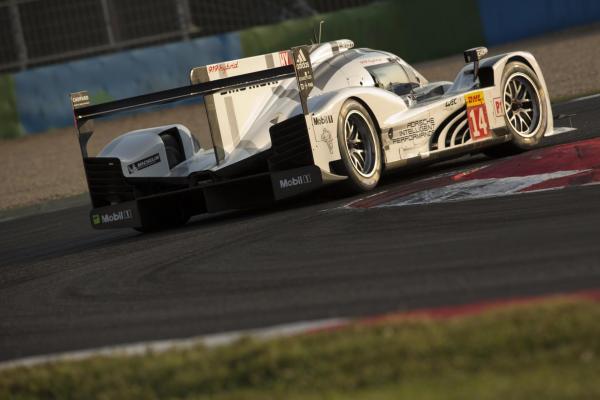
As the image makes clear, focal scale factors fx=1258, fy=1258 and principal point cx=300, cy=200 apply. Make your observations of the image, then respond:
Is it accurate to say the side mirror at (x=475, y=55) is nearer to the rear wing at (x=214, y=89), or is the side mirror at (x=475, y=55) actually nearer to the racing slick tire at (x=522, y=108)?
the racing slick tire at (x=522, y=108)

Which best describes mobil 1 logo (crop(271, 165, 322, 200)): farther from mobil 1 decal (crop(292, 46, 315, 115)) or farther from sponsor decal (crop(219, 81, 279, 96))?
sponsor decal (crop(219, 81, 279, 96))

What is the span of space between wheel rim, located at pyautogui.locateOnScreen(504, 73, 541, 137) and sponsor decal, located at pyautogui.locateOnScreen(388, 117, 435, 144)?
1006 mm

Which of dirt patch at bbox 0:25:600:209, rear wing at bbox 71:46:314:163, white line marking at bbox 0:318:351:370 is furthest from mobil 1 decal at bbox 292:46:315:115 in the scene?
dirt patch at bbox 0:25:600:209

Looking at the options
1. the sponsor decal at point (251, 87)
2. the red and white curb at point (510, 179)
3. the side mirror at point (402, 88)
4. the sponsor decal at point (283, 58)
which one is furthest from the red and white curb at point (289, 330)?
the side mirror at point (402, 88)

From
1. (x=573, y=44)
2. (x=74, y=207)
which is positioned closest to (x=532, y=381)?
(x=74, y=207)

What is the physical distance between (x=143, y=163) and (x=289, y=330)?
5309 millimetres

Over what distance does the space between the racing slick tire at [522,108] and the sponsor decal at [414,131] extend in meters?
0.94

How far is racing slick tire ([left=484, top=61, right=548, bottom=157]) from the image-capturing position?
11.3m

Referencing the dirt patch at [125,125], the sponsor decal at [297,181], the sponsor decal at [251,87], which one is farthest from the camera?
the dirt patch at [125,125]

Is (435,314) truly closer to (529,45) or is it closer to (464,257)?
(464,257)

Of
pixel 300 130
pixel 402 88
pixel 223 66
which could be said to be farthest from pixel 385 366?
pixel 402 88

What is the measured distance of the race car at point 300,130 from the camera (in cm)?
984

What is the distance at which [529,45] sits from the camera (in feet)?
87.4

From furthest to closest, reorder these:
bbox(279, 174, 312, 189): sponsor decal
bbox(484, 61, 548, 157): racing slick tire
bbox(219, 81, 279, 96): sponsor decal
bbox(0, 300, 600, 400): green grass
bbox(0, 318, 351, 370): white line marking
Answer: bbox(484, 61, 548, 157): racing slick tire
bbox(219, 81, 279, 96): sponsor decal
bbox(279, 174, 312, 189): sponsor decal
bbox(0, 318, 351, 370): white line marking
bbox(0, 300, 600, 400): green grass
